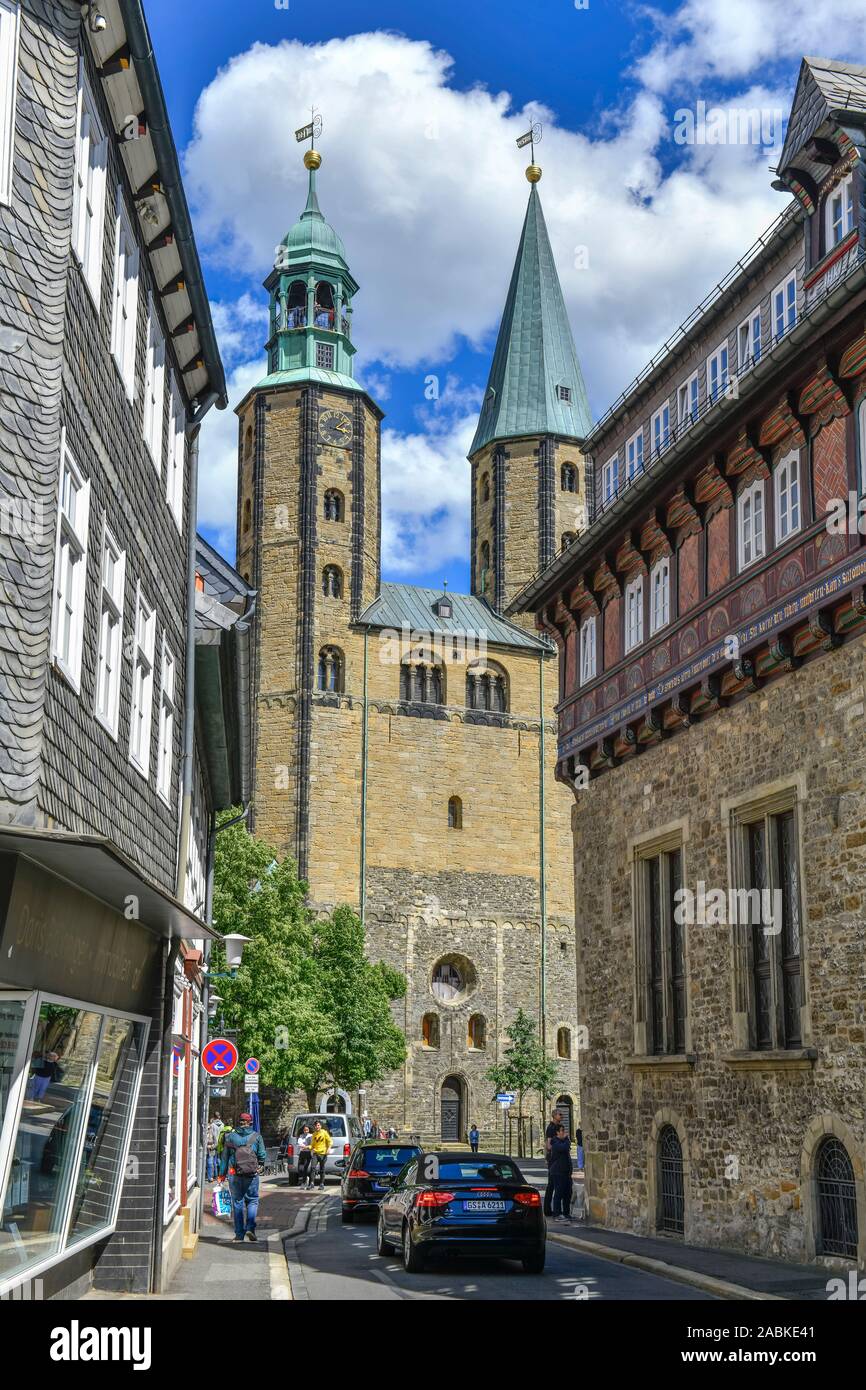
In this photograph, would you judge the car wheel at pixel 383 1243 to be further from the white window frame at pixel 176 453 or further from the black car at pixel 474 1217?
the white window frame at pixel 176 453

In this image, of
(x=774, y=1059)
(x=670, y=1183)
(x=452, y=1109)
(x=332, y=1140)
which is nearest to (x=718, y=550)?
(x=774, y=1059)

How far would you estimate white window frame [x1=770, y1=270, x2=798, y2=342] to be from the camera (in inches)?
851

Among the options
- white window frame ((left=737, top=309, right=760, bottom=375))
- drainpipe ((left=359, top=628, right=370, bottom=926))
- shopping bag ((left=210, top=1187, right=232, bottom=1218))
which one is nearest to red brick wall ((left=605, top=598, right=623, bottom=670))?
white window frame ((left=737, top=309, right=760, bottom=375))

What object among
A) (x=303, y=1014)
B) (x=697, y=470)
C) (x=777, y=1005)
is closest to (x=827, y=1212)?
(x=777, y=1005)

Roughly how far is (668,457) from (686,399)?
3.93 meters

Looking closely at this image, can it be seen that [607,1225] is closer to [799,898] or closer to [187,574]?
[799,898]

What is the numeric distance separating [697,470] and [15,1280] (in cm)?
1498

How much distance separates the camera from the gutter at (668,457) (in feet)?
56.1

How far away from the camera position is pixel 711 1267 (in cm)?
1753

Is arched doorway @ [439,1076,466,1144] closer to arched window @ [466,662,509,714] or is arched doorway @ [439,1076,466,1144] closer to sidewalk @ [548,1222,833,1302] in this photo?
arched window @ [466,662,509,714]

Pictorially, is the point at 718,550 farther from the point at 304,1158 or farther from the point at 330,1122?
the point at 330,1122

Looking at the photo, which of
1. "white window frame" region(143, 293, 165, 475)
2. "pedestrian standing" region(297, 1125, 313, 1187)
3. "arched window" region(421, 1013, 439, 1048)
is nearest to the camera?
"white window frame" region(143, 293, 165, 475)

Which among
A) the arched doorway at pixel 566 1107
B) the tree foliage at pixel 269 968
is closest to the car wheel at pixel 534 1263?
the tree foliage at pixel 269 968

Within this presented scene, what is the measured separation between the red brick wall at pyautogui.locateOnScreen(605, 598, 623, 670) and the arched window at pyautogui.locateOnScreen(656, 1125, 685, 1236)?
722cm
